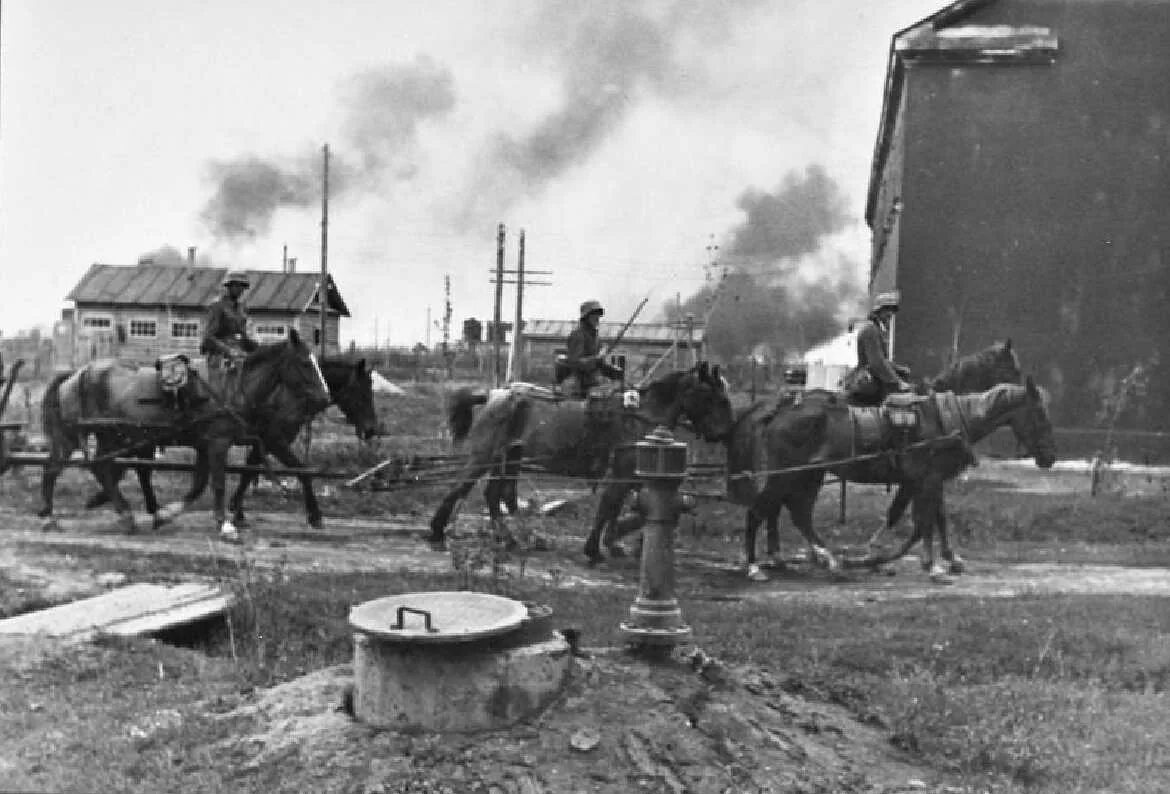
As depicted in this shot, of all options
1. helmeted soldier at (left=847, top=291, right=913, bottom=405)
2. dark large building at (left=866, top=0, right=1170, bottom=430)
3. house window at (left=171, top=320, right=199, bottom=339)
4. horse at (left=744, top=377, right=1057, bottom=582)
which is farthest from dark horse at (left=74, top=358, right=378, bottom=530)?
house window at (left=171, top=320, right=199, bottom=339)

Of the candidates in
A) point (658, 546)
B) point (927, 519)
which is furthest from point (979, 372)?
point (658, 546)

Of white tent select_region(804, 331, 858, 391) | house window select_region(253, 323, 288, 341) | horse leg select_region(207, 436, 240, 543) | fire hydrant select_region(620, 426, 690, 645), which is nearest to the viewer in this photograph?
fire hydrant select_region(620, 426, 690, 645)

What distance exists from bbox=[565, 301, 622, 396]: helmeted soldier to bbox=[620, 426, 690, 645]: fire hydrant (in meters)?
7.09

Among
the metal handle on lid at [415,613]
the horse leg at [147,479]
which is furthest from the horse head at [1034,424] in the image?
the horse leg at [147,479]

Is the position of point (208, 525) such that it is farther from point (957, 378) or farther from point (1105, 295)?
point (1105, 295)

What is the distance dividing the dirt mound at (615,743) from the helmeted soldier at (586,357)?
738cm

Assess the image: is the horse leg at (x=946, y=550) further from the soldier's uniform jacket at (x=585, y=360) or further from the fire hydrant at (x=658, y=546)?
the fire hydrant at (x=658, y=546)

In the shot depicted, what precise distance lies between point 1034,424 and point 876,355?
1726 millimetres

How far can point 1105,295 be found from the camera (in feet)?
80.3

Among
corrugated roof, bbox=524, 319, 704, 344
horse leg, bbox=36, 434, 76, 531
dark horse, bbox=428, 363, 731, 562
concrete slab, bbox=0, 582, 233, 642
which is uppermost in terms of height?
corrugated roof, bbox=524, 319, 704, 344

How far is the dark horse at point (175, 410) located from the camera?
1371 cm

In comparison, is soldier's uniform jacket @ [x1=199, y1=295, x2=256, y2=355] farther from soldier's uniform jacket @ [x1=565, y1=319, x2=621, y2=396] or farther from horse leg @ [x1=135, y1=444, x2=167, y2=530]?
soldier's uniform jacket @ [x1=565, y1=319, x2=621, y2=396]

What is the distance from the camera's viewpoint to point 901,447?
502 inches

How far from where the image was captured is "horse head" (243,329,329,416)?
13797mm
